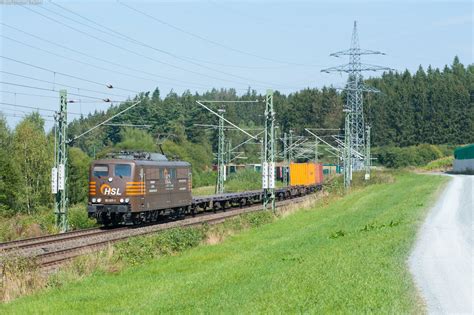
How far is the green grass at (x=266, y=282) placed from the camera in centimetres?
1223

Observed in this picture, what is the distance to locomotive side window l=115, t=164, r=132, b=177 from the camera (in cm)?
3462

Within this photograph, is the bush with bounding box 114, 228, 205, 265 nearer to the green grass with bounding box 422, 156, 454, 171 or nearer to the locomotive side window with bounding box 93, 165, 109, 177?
the locomotive side window with bounding box 93, 165, 109, 177

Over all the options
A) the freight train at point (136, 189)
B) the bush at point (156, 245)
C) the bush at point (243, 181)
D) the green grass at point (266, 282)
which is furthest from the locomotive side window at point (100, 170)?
the bush at point (243, 181)

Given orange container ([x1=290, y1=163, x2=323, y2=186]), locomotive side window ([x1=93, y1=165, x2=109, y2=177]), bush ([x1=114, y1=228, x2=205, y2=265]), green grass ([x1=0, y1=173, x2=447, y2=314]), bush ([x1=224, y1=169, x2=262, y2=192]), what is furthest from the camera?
bush ([x1=224, y1=169, x2=262, y2=192])

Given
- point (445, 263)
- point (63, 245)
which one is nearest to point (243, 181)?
point (63, 245)

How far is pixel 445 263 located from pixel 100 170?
21.8 m

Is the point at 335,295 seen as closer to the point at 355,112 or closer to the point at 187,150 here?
the point at 355,112

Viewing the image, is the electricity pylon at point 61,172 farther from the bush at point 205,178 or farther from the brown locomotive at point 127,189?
the bush at point 205,178

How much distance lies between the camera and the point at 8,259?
1878 cm

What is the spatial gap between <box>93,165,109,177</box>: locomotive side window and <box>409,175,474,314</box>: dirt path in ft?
47.4

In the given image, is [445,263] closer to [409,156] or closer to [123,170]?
[123,170]

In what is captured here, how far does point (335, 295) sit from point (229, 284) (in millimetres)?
3219

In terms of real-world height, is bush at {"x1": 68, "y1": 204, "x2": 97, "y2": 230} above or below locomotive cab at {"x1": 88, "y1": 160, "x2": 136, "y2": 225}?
below

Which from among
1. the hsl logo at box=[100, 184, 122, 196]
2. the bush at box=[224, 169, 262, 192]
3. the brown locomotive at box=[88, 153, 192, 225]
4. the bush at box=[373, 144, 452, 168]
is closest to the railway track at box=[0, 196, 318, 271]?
the brown locomotive at box=[88, 153, 192, 225]
